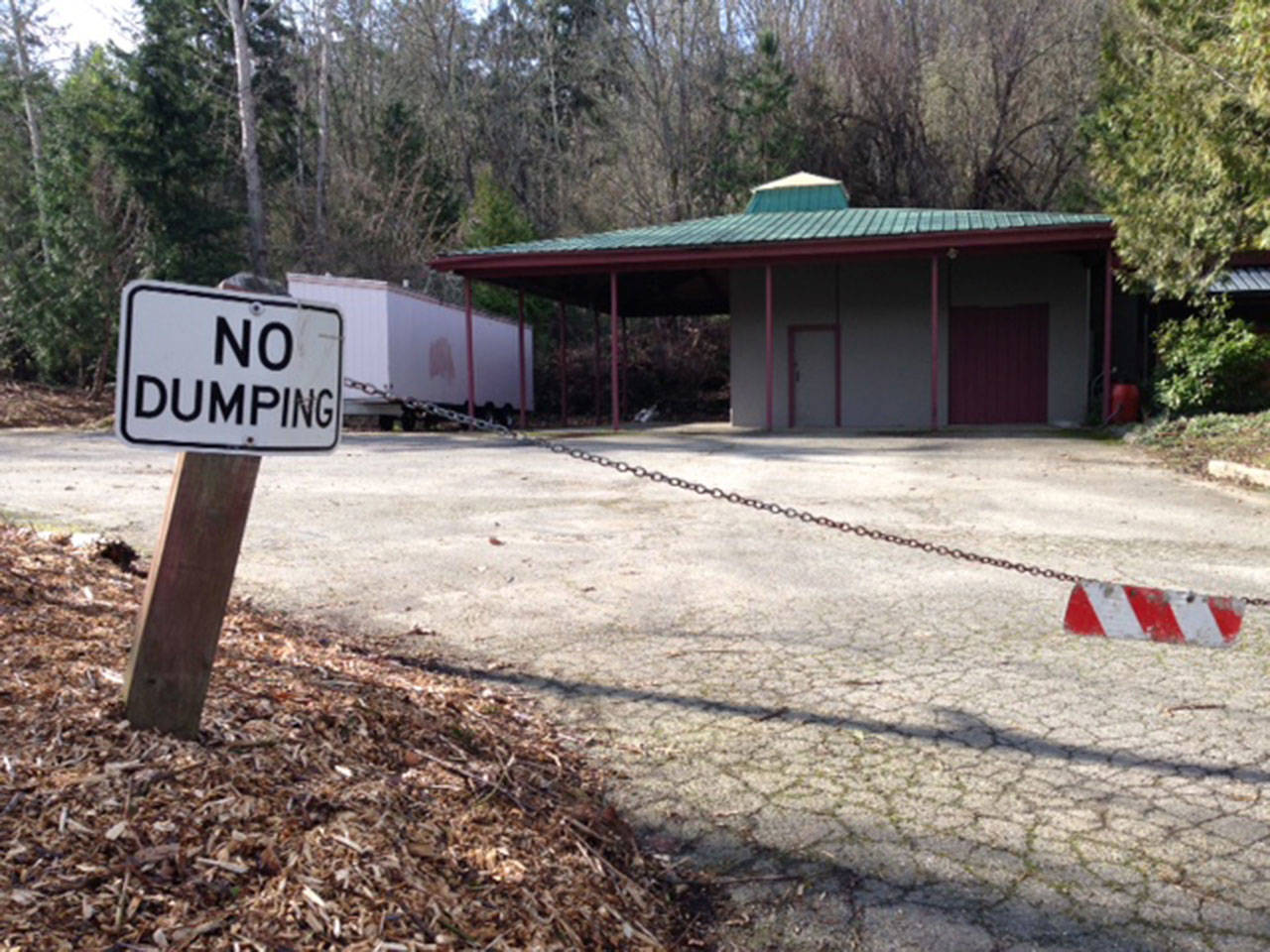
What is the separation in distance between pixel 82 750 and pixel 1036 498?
957cm

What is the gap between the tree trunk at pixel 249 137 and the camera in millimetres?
28688

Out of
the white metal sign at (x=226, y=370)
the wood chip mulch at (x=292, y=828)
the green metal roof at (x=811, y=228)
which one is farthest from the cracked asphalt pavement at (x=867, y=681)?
the green metal roof at (x=811, y=228)

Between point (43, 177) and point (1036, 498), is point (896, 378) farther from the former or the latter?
point (43, 177)

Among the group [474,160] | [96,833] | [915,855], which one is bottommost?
[915,855]

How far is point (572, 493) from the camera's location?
1098 cm

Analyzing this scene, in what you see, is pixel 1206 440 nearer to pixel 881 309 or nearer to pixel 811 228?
pixel 881 309

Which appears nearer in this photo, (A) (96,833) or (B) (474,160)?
(A) (96,833)

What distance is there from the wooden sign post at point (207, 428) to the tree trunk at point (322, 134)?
3402 centimetres

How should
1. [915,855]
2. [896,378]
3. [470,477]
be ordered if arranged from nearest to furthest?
[915,855] < [470,477] < [896,378]

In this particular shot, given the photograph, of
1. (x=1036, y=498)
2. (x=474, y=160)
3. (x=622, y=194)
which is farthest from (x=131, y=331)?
(x=474, y=160)

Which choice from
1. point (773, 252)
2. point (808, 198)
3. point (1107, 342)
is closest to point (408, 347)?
point (773, 252)

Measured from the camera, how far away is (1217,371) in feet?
Result: 57.6

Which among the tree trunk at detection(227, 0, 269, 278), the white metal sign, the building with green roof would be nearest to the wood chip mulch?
the white metal sign

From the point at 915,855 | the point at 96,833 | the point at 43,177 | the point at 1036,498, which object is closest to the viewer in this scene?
the point at 96,833
